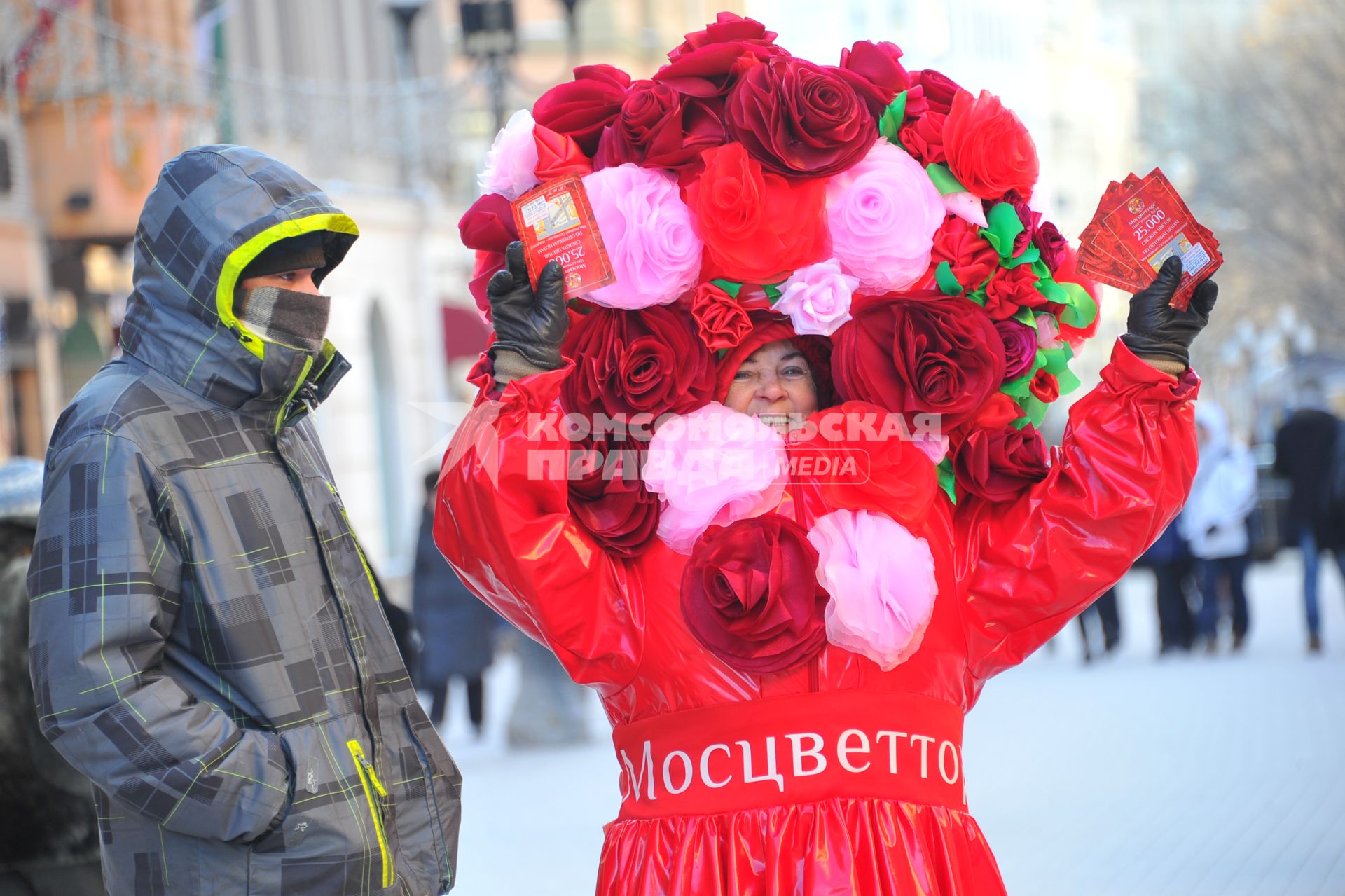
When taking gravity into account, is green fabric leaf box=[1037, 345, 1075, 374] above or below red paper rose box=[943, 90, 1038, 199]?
below

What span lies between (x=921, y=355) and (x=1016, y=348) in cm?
24

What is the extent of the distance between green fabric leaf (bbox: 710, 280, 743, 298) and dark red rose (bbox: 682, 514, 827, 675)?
1.48 feet

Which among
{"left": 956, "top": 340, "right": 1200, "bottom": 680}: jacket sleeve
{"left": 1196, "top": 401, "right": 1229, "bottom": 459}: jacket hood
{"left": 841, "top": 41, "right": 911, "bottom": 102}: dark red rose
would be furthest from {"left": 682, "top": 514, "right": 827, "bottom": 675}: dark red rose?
{"left": 1196, "top": 401, "right": 1229, "bottom": 459}: jacket hood

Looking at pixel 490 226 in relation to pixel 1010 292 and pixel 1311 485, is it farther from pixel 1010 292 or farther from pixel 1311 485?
pixel 1311 485

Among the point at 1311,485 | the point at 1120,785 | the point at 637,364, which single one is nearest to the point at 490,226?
the point at 637,364

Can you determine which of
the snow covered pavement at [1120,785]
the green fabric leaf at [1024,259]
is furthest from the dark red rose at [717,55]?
the snow covered pavement at [1120,785]

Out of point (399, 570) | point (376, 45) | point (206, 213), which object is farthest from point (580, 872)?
point (376, 45)

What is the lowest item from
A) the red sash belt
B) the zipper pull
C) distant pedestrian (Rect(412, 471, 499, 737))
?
distant pedestrian (Rect(412, 471, 499, 737))

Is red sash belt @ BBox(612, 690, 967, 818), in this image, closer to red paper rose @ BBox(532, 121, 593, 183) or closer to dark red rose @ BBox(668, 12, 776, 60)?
red paper rose @ BBox(532, 121, 593, 183)

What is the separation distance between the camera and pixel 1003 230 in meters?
3.18

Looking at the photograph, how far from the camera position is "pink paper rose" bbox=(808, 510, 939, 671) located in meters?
3.00

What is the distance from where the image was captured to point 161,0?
14930mm

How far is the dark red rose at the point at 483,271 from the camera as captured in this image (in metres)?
3.23

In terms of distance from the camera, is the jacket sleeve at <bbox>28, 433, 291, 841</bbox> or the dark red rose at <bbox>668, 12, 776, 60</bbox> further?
the dark red rose at <bbox>668, 12, 776, 60</bbox>
